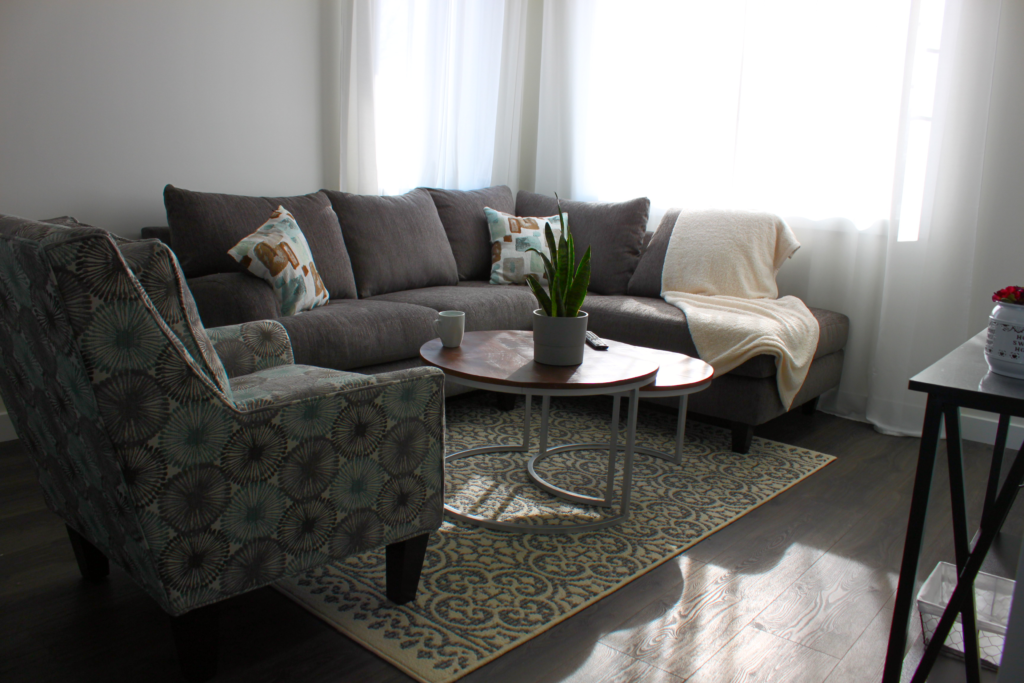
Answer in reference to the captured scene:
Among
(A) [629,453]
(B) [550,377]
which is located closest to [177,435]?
(B) [550,377]

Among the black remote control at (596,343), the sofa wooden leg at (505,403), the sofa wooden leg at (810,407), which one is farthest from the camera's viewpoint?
the sofa wooden leg at (810,407)

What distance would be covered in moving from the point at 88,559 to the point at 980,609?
81.8 inches

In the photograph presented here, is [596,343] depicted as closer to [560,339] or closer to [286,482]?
[560,339]

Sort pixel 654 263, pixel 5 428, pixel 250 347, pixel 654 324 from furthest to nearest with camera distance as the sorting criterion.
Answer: pixel 654 263 → pixel 654 324 → pixel 5 428 → pixel 250 347

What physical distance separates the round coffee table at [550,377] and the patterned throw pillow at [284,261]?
0.69 meters

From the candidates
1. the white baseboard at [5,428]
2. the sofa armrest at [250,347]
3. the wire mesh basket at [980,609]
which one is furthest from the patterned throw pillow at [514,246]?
the wire mesh basket at [980,609]

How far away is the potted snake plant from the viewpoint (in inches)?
82.1

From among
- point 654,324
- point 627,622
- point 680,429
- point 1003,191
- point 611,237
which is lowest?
point 627,622

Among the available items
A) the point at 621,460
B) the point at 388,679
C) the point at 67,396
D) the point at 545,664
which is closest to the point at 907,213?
the point at 621,460

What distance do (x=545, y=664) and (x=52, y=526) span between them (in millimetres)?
1424

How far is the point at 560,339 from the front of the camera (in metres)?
2.11

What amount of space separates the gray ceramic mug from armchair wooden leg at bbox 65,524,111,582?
1.06m

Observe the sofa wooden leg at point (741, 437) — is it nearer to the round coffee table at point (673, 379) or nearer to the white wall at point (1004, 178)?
the round coffee table at point (673, 379)

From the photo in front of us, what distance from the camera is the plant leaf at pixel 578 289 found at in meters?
2.07
